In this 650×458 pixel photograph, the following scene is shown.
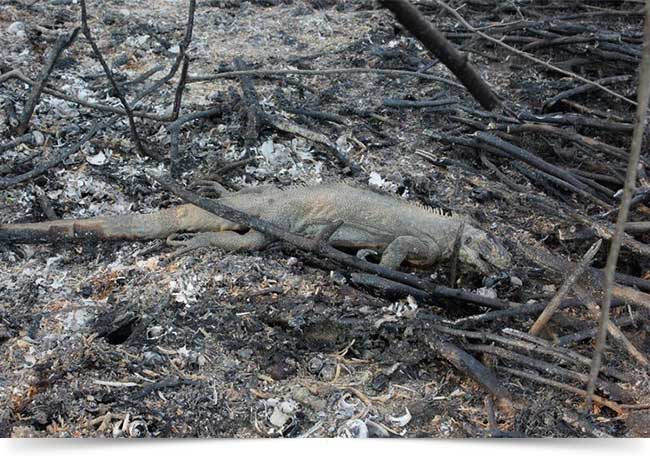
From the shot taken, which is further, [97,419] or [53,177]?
[53,177]

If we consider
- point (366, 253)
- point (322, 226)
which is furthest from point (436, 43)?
point (322, 226)

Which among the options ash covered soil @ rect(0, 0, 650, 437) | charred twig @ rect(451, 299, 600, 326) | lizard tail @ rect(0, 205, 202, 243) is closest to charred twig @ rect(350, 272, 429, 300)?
ash covered soil @ rect(0, 0, 650, 437)

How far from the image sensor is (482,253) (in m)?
3.28

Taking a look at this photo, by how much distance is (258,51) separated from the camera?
4.86 meters

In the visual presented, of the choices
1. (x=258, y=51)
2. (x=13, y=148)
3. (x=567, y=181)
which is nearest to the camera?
(x=567, y=181)

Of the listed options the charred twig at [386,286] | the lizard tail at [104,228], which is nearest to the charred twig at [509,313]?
the charred twig at [386,286]

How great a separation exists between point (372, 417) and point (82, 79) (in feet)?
9.42

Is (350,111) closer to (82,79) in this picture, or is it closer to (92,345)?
(82,79)

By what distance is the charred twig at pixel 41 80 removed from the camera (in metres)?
3.54

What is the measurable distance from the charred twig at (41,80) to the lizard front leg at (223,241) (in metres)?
1.00

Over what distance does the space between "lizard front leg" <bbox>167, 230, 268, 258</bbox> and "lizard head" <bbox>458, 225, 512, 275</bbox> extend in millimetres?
874

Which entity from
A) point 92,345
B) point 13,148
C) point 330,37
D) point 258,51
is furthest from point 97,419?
point 330,37

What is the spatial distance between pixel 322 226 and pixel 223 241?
51cm

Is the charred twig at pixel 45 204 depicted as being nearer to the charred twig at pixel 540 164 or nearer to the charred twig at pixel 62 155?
the charred twig at pixel 62 155
